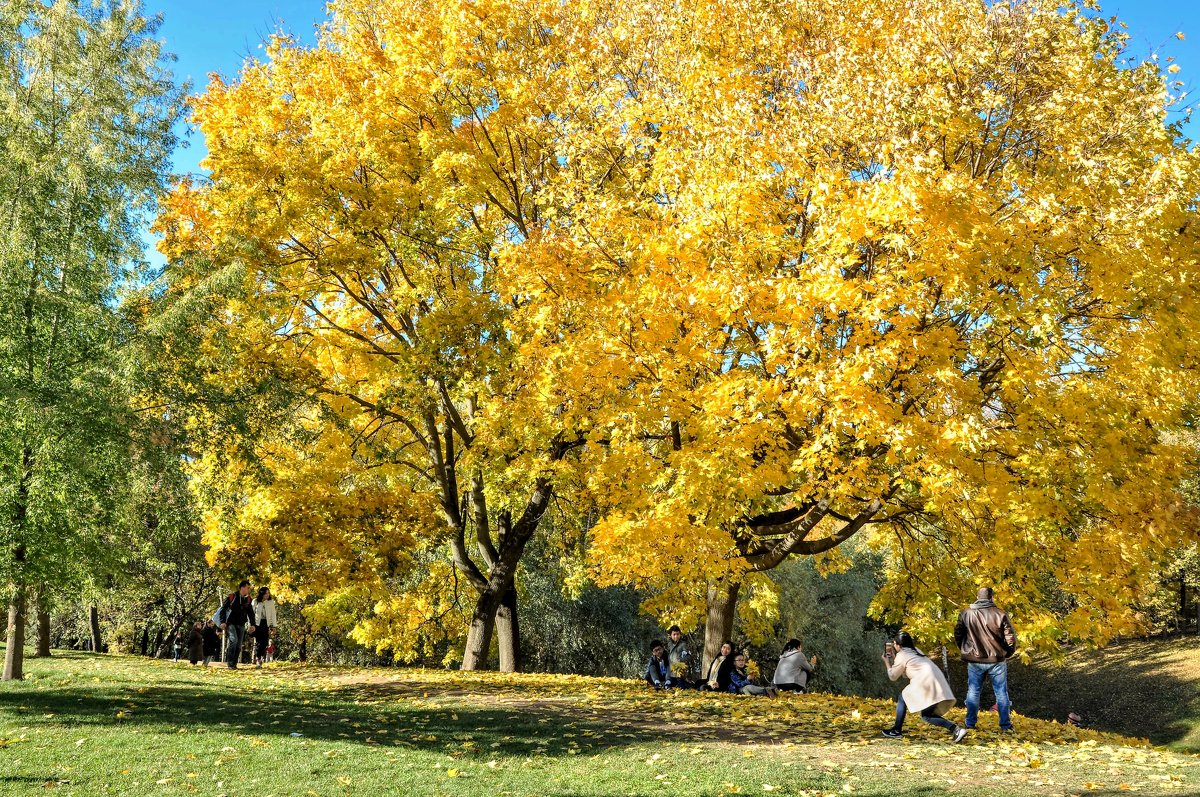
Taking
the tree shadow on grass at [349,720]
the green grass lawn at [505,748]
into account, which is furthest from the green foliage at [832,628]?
the tree shadow on grass at [349,720]

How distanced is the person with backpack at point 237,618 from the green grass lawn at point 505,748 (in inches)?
125

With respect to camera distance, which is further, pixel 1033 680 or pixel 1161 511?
pixel 1033 680

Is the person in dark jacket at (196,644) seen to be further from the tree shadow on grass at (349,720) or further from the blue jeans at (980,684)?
the blue jeans at (980,684)

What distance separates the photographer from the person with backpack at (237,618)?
16.9 meters

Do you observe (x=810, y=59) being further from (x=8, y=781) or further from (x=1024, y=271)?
(x=8, y=781)

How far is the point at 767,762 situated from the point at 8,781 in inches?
265

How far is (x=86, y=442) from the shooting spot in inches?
417

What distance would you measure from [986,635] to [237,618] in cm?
1335

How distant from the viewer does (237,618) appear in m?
17.0

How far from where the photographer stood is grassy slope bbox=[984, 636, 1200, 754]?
1345 inches

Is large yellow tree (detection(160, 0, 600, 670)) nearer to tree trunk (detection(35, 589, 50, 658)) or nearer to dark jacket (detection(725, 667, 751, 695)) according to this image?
dark jacket (detection(725, 667, 751, 695))

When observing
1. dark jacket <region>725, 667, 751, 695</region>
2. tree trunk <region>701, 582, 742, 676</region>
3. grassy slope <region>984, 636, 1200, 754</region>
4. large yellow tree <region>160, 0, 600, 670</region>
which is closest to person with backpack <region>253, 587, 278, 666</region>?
large yellow tree <region>160, 0, 600, 670</region>

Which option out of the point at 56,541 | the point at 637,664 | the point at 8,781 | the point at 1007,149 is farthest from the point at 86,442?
the point at 637,664

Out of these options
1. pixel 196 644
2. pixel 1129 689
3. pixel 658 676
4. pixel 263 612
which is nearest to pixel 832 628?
pixel 658 676
